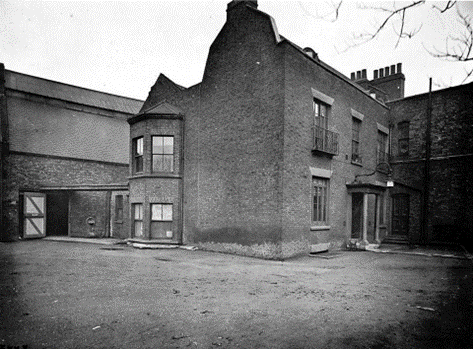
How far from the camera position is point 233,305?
638 cm

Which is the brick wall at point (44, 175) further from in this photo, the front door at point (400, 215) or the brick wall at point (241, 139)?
the front door at point (400, 215)

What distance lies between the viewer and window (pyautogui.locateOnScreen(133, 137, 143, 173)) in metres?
17.0

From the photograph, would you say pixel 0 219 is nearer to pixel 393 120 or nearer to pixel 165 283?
pixel 165 283

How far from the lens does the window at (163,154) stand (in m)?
16.5

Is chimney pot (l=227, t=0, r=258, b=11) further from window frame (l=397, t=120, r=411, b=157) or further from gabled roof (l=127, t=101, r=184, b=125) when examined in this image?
window frame (l=397, t=120, r=411, b=157)

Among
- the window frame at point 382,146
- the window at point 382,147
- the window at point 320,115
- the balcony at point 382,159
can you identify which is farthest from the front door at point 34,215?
the window at point 382,147

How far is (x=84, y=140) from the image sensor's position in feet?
78.0

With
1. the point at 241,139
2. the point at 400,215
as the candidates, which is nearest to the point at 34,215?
the point at 241,139

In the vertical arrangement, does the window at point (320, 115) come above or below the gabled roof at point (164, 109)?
below

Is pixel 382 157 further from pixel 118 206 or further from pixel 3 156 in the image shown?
pixel 3 156

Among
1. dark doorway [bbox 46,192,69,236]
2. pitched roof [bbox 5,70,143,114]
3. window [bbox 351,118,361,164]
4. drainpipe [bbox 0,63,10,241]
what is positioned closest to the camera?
window [bbox 351,118,361,164]

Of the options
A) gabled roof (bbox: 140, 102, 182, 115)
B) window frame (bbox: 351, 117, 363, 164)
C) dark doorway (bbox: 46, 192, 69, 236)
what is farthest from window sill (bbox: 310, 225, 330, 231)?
dark doorway (bbox: 46, 192, 69, 236)

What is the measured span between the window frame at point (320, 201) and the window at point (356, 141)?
9.87 ft

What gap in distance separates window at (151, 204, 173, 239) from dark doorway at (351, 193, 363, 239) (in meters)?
9.32
